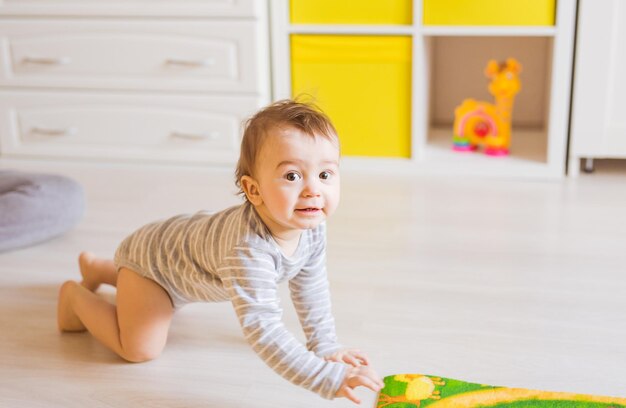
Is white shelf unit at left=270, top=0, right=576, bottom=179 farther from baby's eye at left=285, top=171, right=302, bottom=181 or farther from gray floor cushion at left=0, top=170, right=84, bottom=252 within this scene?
baby's eye at left=285, top=171, right=302, bottom=181

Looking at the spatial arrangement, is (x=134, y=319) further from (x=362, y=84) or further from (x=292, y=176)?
(x=362, y=84)

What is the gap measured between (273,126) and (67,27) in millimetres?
1431

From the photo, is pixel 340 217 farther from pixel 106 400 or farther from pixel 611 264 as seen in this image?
pixel 106 400

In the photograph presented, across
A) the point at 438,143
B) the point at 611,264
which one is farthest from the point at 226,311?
the point at 438,143

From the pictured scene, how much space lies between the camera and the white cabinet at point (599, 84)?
6.34ft

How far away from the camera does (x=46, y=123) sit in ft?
7.43

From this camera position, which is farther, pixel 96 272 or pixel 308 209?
pixel 96 272

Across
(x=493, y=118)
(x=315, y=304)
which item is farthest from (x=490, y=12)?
(x=315, y=304)

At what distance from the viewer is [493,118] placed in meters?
2.17

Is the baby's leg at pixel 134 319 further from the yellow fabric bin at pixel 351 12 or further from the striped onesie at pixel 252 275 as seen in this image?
the yellow fabric bin at pixel 351 12

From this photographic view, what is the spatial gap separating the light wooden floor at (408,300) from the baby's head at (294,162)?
275 mm

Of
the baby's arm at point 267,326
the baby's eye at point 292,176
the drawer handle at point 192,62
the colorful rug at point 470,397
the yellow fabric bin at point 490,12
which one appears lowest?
the colorful rug at point 470,397

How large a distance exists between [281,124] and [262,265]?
180mm

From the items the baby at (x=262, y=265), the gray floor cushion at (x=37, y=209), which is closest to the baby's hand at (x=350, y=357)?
the baby at (x=262, y=265)
